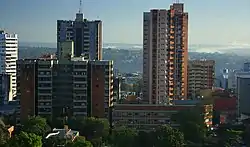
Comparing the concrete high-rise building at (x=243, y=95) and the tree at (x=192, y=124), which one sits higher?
the concrete high-rise building at (x=243, y=95)

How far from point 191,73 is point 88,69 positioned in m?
4.87

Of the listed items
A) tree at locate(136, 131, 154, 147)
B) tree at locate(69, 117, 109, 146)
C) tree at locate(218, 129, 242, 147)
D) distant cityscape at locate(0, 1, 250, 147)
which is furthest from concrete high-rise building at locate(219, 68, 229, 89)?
tree at locate(136, 131, 154, 147)

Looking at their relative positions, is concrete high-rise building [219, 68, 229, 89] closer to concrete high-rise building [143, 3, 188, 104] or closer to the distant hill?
the distant hill

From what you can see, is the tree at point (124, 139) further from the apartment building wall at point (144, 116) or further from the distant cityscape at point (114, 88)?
the apartment building wall at point (144, 116)

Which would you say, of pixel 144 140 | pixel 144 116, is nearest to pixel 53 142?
pixel 144 140

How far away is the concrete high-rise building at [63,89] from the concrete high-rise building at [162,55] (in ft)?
5.83

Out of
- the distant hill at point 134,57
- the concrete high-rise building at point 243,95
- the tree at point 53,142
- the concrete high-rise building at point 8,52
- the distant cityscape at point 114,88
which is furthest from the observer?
the distant hill at point 134,57

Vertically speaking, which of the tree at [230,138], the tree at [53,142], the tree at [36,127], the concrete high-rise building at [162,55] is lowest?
the tree at [230,138]

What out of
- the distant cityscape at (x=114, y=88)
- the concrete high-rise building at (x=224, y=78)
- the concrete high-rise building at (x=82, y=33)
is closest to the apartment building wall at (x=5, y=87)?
the distant cityscape at (x=114, y=88)

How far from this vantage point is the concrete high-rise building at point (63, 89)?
9.66 m

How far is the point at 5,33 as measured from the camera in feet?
52.5

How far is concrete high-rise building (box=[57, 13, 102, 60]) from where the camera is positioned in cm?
1498

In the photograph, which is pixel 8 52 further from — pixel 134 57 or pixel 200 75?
pixel 134 57

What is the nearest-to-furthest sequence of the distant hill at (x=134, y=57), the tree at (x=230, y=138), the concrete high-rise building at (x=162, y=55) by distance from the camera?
the tree at (x=230, y=138)
the concrete high-rise building at (x=162, y=55)
the distant hill at (x=134, y=57)
